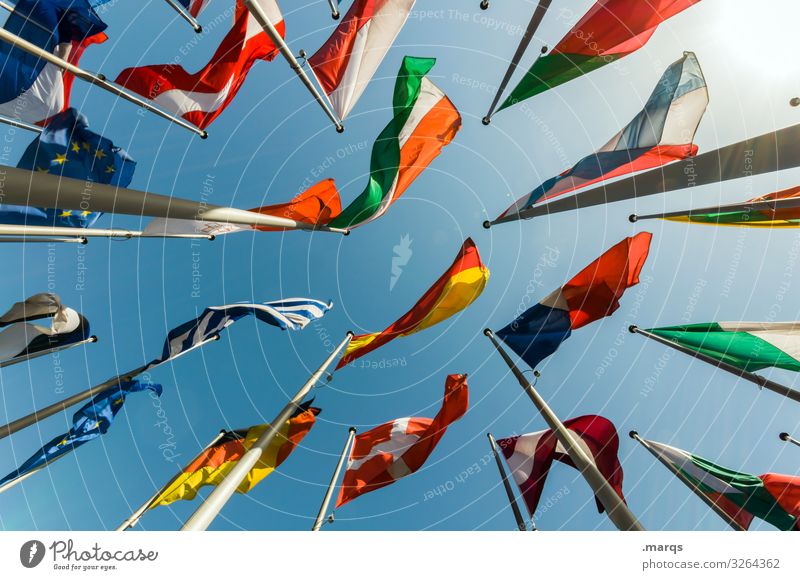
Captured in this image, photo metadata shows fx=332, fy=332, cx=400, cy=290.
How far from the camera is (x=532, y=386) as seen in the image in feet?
28.5

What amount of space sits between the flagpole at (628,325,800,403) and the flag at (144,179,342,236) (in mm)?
11028

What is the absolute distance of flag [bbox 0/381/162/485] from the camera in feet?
31.3

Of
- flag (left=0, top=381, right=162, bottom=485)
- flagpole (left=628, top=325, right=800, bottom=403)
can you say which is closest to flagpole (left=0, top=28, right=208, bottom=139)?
flag (left=0, top=381, right=162, bottom=485)

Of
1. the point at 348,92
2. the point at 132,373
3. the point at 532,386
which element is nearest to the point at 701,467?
the point at 532,386

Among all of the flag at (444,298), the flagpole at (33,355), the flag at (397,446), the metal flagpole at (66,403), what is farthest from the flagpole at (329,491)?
the flagpole at (33,355)

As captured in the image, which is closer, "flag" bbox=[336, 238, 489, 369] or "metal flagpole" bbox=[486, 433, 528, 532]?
"metal flagpole" bbox=[486, 433, 528, 532]

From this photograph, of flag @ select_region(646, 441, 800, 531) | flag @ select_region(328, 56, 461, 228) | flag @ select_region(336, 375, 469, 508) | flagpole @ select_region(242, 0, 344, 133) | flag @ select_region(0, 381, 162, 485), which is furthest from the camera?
flag @ select_region(336, 375, 469, 508)

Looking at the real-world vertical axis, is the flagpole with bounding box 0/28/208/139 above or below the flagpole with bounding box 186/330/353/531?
above

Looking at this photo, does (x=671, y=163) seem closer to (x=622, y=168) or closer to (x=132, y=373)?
(x=622, y=168)

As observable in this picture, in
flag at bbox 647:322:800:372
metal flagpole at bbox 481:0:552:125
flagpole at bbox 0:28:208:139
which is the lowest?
flag at bbox 647:322:800:372

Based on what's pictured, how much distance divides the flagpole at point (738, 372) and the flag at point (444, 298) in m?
5.76

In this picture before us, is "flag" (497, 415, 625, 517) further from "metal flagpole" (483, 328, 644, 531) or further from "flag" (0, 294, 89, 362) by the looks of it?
"flag" (0, 294, 89, 362)

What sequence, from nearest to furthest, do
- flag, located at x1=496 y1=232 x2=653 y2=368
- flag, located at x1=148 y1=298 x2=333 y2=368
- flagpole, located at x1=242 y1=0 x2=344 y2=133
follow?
flagpole, located at x1=242 y1=0 x2=344 y2=133
flag, located at x1=496 y1=232 x2=653 y2=368
flag, located at x1=148 y1=298 x2=333 y2=368

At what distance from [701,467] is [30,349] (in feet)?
62.0
